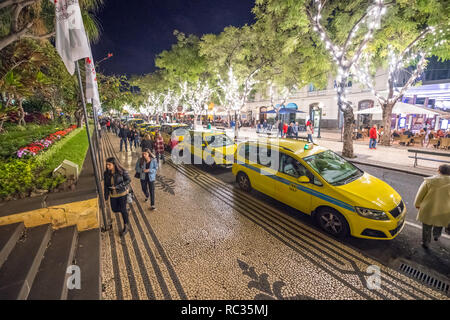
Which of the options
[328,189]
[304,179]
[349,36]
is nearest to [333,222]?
[328,189]

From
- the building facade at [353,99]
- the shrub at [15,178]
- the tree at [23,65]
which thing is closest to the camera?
the shrub at [15,178]

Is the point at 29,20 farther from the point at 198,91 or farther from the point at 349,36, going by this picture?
the point at 198,91

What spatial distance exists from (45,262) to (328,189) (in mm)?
5405

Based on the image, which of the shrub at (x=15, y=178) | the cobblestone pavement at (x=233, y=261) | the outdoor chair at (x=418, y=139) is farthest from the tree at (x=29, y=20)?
the outdoor chair at (x=418, y=139)

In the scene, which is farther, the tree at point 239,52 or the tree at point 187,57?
the tree at point 187,57

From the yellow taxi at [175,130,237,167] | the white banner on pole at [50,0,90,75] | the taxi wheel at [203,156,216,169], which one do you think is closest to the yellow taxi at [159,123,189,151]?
the yellow taxi at [175,130,237,167]

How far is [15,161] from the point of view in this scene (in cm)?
450

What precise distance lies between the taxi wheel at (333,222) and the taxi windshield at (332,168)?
69 cm

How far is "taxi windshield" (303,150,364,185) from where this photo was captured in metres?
5.00

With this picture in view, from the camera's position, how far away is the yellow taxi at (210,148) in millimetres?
9734

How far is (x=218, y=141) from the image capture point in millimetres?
10648

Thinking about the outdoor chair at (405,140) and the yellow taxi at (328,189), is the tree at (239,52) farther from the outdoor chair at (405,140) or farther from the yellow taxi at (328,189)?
the yellow taxi at (328,189)

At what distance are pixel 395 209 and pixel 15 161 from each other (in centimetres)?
806
